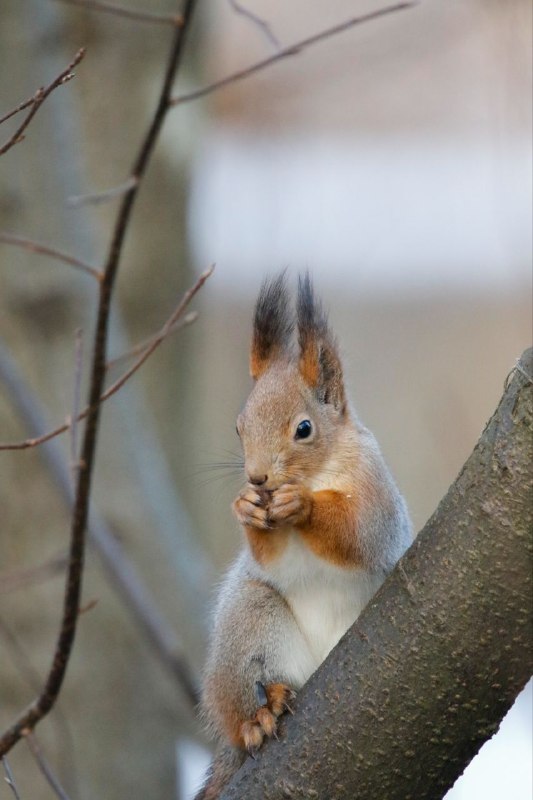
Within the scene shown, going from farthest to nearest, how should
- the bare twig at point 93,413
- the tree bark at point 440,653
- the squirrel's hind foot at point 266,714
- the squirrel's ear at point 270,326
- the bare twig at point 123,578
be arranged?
1. the bare twig at point 123,578
2. the squirrel's ear at point 270,326
3. the squirrel's hind foot at point 266,714
4. the tree bark at point 440,653
5. the bare twig at point 93,413

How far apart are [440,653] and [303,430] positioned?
0.52 metres

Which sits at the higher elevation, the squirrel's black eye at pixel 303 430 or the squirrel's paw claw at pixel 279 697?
the squirrel's black eye at pixel 303 430

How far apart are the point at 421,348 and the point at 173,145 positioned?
2.11 m

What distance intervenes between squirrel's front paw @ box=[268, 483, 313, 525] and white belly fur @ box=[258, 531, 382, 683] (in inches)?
1.3

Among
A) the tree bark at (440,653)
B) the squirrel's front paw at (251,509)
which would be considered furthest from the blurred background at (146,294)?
the tree bark at (440,653)

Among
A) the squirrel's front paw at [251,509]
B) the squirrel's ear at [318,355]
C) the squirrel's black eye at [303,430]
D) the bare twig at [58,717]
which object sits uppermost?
the squirrel's ear at [318,355]

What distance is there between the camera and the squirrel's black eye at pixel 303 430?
149cm

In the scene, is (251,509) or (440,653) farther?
(251,509)


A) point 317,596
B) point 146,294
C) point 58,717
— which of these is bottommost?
point 58,717

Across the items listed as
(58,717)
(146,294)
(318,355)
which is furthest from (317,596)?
(146,294)

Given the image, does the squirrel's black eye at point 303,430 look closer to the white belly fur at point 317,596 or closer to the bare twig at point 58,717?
the white belly fur at point 317,596

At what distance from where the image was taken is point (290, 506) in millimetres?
1368

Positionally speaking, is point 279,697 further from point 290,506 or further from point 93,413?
point 93,413

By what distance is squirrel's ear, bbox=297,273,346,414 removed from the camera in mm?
1566
